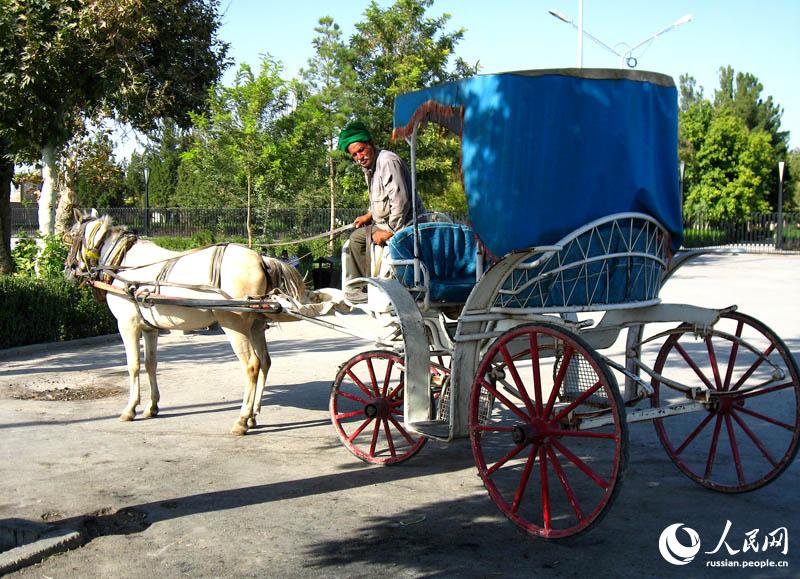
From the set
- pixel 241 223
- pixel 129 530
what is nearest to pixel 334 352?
pixel 129 530

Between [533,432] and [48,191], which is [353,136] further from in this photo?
[48,191]

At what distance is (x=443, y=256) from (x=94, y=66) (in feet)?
38.6

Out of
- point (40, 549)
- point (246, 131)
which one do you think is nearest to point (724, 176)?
point (246, 131)

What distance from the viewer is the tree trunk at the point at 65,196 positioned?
1602 centimetres

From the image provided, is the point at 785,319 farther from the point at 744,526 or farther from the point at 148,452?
the point at 148,452

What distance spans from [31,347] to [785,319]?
12933 millimetres

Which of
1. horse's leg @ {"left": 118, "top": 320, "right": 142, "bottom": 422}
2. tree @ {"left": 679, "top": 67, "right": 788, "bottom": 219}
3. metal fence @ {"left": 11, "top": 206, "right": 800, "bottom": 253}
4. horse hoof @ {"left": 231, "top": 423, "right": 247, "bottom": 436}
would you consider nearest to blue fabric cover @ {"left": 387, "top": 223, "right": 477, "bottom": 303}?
horse hoof @ {"left": 231, "top": 423, "right": 247, "bottom": 436}

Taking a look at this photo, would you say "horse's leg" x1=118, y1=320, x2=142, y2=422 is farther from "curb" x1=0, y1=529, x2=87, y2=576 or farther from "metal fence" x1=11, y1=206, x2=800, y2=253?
"metal fence" x1=11, y1=206, x2=800, y2=253

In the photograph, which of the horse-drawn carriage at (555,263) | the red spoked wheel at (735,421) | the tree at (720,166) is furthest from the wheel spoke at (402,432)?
the tree at (720,166)

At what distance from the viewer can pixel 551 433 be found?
514 cm

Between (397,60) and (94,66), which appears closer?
(94,66)

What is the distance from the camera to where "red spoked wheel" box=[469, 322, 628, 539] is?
187 inches

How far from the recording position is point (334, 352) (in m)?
12.8

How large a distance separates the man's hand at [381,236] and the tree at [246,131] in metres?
12.5
